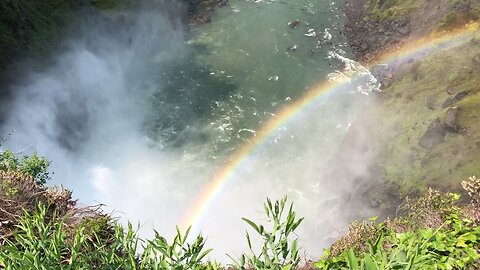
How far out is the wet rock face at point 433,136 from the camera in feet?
77.8

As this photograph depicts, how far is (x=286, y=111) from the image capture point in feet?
111

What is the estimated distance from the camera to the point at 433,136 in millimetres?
24016

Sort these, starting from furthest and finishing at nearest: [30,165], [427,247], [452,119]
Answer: [452,119] < [30,165] < [427,247]

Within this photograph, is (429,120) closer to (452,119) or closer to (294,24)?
(452,119)

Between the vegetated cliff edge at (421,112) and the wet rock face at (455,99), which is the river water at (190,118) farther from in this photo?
the wet rock face at (455,99)

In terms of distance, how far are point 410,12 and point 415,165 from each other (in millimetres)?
22480

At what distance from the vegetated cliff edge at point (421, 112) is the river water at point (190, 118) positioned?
103 inches

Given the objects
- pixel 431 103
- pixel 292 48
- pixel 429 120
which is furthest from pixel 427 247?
pixel 292 48

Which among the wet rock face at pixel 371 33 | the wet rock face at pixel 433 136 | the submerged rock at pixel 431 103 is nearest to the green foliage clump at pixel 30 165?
the wet rock face at pixel 433 136

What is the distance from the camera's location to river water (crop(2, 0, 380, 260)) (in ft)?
86.0

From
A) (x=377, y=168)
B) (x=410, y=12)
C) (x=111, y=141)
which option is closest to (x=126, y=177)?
(x=111, y=141)

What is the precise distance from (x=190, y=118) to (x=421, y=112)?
1749 centimetres

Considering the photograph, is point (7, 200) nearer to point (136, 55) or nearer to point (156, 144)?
point (156, 144)

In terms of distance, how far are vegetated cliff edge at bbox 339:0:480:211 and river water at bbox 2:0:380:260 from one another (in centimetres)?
261
